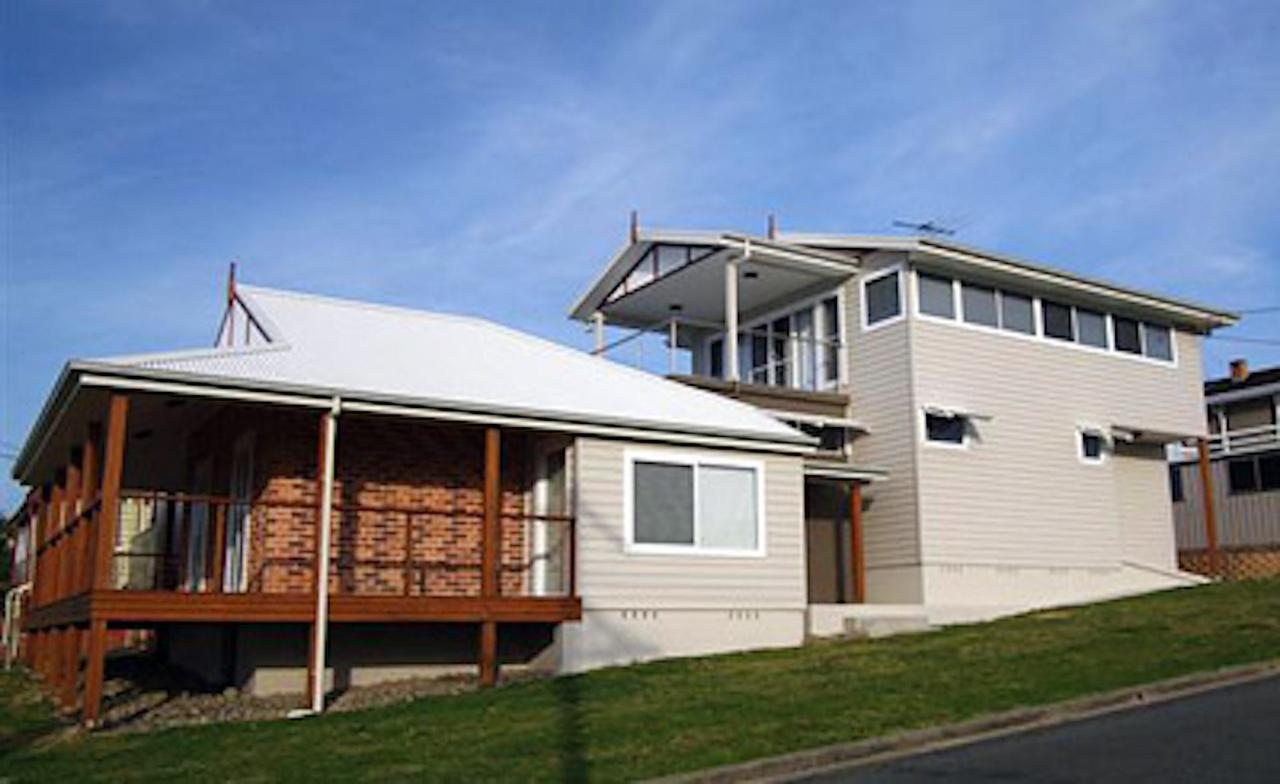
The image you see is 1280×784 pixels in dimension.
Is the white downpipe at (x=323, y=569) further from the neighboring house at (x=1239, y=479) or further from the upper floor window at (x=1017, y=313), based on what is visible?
the neighboring house at (x=1239, y=479)

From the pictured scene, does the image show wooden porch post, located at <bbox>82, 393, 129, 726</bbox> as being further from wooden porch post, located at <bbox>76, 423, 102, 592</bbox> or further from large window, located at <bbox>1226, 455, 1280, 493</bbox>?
large window, located at <bbox>1226, 455, 1280, 493</bbox>

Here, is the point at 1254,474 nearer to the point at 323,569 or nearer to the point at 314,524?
the point at 314,524

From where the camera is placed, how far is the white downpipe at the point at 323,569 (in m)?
13.9

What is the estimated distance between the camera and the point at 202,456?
62.2 feet

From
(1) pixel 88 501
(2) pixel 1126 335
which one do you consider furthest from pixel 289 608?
(2) pixel 1126 335

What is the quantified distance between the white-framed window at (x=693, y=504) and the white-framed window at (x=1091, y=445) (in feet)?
28.0

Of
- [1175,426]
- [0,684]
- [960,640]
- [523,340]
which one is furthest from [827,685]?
[1175,426]

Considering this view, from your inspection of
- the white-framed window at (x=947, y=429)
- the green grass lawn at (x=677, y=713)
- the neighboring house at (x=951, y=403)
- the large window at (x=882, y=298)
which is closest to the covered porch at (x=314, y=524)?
the green grass lawn at (x=677, y=713)

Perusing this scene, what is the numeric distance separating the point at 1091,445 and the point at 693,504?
10232 mm

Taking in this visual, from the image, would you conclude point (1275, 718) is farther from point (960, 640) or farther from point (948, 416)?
point (948, 416)

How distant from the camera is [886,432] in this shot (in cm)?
2186

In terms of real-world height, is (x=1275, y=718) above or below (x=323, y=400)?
below

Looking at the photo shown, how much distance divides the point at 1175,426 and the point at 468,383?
1549 cm

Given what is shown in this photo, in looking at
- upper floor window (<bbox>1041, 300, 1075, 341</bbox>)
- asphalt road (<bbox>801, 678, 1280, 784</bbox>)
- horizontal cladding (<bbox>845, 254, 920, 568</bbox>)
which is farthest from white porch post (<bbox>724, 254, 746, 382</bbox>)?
asphalt road (<bbox>801, 678, 1280, 784</bbox>)
